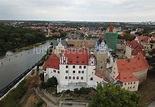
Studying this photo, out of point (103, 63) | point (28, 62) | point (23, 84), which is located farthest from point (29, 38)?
point (103, 63)

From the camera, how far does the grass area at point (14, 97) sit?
32.4 m

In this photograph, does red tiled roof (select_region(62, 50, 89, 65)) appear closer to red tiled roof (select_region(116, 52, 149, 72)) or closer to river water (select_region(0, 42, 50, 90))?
red tiled roof (select_region(116, 52, 149, 72))

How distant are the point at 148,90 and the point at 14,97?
66.0 ft

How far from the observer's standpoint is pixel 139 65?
32.8m

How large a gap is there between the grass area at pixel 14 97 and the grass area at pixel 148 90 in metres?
17.6

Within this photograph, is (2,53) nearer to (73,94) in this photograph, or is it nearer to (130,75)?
(73,94)

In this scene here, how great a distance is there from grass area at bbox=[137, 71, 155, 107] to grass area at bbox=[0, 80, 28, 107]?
17645 mm

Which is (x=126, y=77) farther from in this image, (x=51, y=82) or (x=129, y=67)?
(x=51, y=82)

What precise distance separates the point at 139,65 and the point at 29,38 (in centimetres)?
6249

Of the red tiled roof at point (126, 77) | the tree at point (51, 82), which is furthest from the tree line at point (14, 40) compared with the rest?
the red tiled roof at point (126, 77)

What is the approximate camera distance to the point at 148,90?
1168 inches

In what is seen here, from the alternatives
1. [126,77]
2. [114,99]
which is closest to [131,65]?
[126,77]

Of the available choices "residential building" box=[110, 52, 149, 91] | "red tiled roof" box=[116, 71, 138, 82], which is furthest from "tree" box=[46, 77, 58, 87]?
"red tiled roof" box=[116, 71, 138, 82]

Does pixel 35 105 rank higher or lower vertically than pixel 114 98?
lower
